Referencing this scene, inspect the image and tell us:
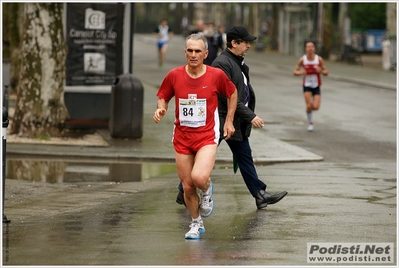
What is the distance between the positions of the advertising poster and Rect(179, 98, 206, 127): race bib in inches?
393

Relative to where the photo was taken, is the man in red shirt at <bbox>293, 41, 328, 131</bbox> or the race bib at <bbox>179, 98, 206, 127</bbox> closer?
the race bib at <bbox>179, 98, 206, 127</bbox>

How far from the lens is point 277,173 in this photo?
13.3 m

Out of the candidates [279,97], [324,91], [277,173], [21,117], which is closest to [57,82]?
[21,117]

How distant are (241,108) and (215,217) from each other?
1.09 m

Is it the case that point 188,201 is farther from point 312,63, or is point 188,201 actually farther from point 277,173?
point 312,63

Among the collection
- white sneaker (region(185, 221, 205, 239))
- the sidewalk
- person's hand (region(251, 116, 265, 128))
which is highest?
person's hand (region(251, 116, 265, 128))

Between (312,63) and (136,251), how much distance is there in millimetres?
11713

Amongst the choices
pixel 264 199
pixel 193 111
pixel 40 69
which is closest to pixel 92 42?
pixel 40 69

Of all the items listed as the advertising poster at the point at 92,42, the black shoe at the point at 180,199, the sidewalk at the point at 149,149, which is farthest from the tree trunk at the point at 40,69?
the black shoe at the point at 180,199

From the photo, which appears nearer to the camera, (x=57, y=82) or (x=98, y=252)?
(x=98, y=252)

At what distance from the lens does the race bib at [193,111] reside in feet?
27.3

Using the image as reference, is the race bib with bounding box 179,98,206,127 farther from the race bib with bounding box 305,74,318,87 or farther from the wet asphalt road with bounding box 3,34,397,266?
the race bib with bounding box 305,74,318,87

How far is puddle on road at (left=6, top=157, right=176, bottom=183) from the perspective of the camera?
43.4 ft

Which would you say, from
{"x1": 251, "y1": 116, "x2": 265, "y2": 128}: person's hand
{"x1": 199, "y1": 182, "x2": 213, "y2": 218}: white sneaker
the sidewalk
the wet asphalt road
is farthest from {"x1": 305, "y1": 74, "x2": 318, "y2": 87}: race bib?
{"x1": 199, "y1": 182, "x2": 213, "y2": 218}: white sneaker
